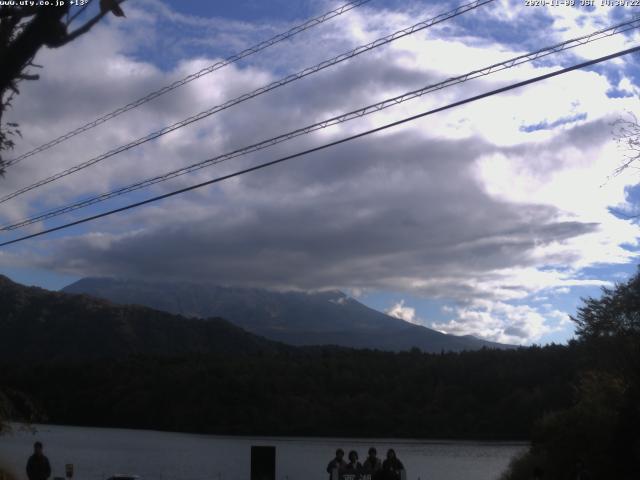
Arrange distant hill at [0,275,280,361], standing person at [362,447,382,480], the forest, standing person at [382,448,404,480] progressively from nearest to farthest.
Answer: standing person at [382,448,404,480] → standing person at [362,447,382,480] → the forest → distant hill at [0,275,280,361]

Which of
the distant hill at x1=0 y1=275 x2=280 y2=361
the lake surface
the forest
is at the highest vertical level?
the distant hill at x1=0 y1=275 x2=280 y2=361

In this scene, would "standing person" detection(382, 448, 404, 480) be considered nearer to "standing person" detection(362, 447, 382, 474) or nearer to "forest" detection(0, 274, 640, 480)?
"standing person" detection(362, 447, 382, 474)

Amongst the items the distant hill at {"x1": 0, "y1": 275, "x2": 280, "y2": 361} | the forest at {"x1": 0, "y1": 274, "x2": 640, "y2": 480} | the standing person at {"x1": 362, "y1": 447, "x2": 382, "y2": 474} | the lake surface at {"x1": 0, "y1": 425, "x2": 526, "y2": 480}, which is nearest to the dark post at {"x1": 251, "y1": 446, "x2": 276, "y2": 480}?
the standing person at {"x1": 362, "y1": 447, "x2": 382, "y2": 474}

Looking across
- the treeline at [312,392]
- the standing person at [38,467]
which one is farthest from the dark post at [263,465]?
the treeline at [312,392]

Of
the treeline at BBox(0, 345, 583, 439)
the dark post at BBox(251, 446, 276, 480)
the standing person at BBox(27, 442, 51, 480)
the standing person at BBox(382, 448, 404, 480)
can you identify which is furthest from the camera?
the treeline at BBox(0, 345, 583, 439)

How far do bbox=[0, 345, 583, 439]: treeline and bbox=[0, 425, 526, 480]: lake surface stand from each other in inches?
150

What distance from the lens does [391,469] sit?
49.0 ft

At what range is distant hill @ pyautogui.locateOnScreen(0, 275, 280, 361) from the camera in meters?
120

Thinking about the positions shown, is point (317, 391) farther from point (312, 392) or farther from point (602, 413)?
point (602, 413)

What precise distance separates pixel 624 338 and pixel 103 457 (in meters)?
42.4

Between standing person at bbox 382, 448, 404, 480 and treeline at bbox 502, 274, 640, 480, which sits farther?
treeline at bbox 502, 274, 640, 480

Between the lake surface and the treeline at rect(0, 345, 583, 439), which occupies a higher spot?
the treeline at rect(0, 345, 583, 439)

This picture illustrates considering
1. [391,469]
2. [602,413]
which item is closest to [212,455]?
[602,413]

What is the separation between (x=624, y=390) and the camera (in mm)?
26750
